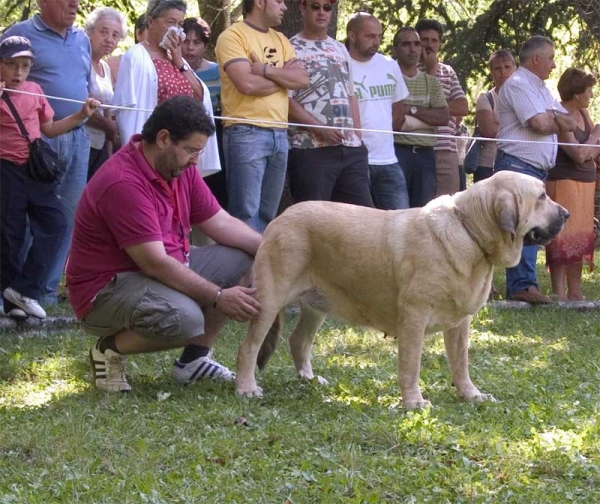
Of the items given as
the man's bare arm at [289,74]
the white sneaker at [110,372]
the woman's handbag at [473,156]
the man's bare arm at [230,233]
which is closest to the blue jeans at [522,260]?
the woman's handbag at [473,156]

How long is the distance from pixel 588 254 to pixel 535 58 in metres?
2.02

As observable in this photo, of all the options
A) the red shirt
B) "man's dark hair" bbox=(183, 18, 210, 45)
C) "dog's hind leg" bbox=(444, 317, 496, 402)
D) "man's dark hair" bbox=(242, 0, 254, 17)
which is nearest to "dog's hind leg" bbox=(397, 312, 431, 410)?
"dog's hind leg" bbox=(444, 317, 496, 402)

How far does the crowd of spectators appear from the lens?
6266 mm

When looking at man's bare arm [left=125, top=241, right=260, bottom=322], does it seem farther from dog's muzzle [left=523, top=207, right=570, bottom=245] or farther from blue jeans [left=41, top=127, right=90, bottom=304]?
blue jeans [left=41, top=127, right=90, bottom=304]

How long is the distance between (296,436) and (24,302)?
11.4 feet

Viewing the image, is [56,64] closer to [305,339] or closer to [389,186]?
[389,186]

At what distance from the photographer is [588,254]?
10.6m

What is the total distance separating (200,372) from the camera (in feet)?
21.3

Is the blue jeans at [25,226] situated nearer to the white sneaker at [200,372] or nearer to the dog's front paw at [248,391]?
the white sneaker at [200,372]

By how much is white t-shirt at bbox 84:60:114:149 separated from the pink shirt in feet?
2.94

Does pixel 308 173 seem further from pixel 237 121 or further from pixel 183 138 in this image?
pixel 183 138

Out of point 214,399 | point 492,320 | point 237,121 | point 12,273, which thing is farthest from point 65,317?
point 492,320

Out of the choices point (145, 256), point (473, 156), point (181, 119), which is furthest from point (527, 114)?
point (145, 256)

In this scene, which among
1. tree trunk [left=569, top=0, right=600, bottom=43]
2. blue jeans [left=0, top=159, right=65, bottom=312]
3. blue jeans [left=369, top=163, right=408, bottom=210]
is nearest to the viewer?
blue jeans [left=0, top=159, right=65, bottom=312]
